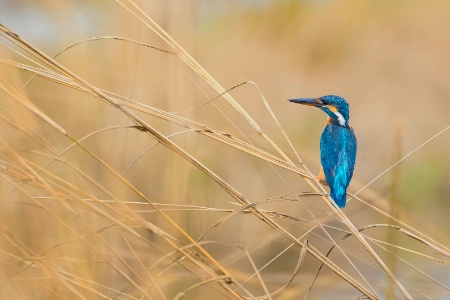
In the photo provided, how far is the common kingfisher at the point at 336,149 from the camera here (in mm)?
2189

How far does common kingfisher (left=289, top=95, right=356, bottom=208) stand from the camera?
219 cm

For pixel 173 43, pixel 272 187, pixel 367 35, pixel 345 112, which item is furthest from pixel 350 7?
pixel 173 43

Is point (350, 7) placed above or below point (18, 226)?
above

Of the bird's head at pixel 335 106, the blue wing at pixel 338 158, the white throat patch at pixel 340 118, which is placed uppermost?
the bird's head at pixel 335 106

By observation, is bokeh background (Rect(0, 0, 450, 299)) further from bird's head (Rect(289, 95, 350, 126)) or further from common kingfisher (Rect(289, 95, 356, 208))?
bird's head (Rect(289, 95, 350, 126))

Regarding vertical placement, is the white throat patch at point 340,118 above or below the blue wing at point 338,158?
above

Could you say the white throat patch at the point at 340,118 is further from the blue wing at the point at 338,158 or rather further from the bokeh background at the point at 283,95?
the bokeh background at the point at 283,95

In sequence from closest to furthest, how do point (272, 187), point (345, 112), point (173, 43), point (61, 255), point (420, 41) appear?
point (173, 43), point (61, 255), point (345, 112), point (272, 187), point (420, 41)

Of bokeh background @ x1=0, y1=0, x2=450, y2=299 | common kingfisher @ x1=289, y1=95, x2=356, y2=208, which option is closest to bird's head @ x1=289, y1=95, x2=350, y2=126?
common kingfisher @ x1=289, y1=95, x2=356, y2=208

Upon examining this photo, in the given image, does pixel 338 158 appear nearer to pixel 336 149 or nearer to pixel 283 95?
pixel 336 149

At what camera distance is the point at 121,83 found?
1879mm

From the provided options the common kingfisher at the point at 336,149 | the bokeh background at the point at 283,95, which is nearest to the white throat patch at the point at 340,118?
the common kingfisher at the point at 336,149

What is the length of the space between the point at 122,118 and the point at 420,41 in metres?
5.48

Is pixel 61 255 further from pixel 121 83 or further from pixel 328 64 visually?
pixel 328 64
